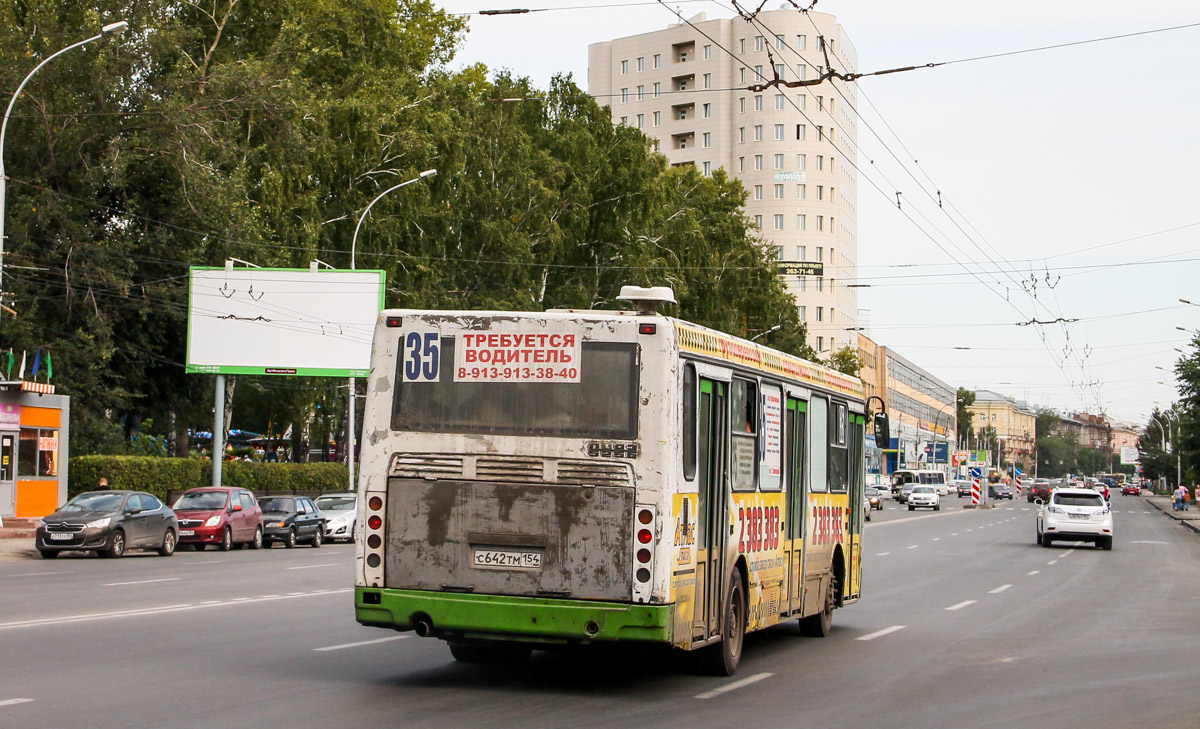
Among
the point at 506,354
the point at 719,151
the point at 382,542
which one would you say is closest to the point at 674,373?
the point at 506,354

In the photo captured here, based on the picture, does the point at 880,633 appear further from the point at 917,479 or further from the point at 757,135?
the point at 917,479

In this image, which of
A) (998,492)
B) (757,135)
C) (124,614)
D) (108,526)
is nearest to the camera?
(124,614)

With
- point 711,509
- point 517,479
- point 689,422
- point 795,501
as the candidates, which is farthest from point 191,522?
point 689,422

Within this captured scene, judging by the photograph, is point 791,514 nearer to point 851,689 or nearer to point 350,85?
point 851,689

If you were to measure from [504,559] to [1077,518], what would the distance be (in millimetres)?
32556

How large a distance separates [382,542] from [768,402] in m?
4.08

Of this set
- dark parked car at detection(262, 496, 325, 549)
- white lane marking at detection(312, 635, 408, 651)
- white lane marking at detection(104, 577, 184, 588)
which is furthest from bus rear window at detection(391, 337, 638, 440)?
dark parked car at detection(262, 496, 325, 549)

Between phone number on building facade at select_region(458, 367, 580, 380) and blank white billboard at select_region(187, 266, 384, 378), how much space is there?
34.6m

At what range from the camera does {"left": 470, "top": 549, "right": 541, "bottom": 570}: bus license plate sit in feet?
Result: 34.9

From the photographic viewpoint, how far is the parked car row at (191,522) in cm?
2975

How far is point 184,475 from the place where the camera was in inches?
1788

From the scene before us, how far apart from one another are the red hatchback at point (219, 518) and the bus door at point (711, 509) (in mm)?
24693

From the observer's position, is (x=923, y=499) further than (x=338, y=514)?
Yes

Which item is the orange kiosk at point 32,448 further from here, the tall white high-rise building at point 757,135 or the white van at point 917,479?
the white van at point 917,479
